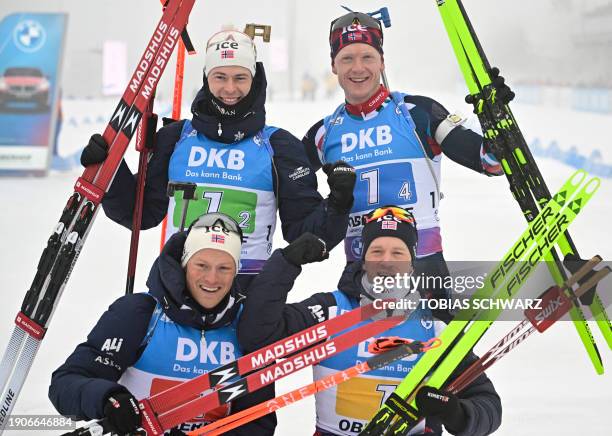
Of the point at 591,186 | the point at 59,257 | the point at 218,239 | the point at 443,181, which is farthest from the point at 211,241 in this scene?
the point at 443,181

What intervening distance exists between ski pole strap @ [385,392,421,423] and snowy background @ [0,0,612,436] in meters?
0.80

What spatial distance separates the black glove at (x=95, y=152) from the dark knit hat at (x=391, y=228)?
954mm

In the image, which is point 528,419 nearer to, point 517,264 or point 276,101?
point 517,264

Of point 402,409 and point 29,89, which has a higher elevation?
point 29,89

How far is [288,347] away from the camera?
2.43m

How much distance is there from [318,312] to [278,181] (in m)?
0.56

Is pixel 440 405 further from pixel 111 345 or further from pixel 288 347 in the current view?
pixel 111 345

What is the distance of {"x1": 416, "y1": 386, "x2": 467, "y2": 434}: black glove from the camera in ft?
7.52

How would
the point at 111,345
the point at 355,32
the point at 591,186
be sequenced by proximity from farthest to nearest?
the point at 355,32
the point at 111,345
the point at 591,186

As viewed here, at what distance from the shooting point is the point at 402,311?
101 inches

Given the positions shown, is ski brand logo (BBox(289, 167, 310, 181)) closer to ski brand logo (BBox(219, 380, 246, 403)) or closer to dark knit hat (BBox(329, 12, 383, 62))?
dark knit hat (BBox(329, 12, 383, 62))

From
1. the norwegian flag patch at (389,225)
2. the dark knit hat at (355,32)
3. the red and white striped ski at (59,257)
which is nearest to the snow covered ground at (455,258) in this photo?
the norwegian flag patch at (389,225)

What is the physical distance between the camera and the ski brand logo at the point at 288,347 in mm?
2428
